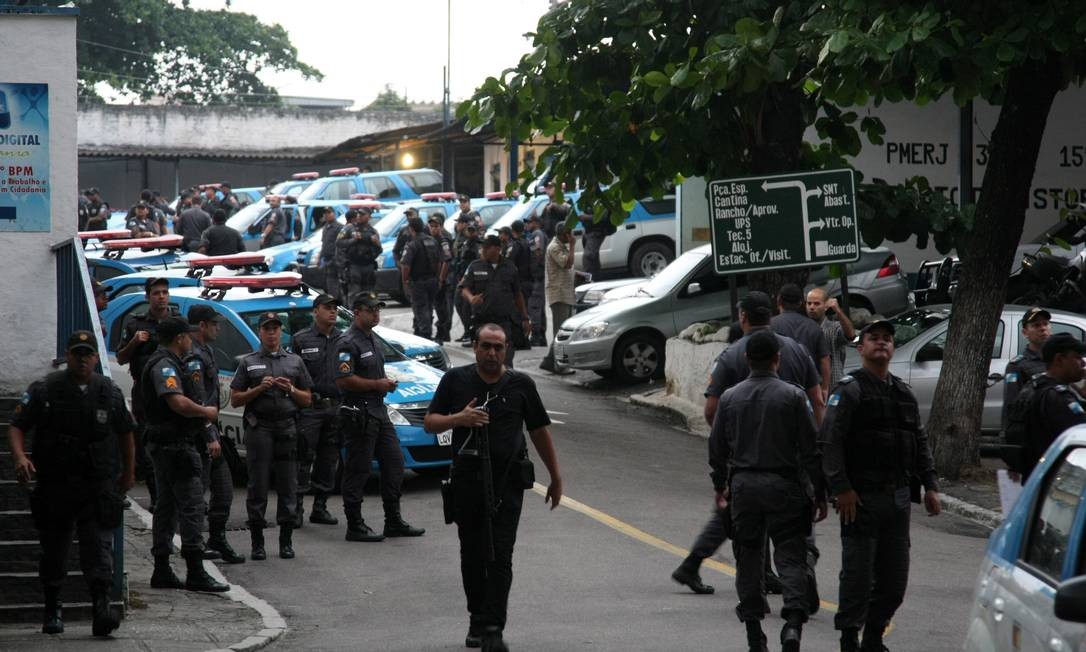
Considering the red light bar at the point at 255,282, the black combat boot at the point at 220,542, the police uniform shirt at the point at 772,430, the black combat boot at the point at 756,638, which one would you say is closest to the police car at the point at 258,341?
Answer: the red light bar at the point at 255,282

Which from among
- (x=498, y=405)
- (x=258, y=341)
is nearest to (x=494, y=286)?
(x=258, y=341)

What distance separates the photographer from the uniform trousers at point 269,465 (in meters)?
11.4

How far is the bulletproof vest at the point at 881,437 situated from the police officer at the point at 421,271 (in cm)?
1514

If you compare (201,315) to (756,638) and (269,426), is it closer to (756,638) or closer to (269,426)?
(269,426)

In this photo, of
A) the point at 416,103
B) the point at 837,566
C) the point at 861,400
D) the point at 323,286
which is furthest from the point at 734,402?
the point at 416,103

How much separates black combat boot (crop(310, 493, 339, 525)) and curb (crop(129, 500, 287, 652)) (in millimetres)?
1571

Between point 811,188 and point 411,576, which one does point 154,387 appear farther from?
point 811,188

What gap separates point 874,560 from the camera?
7992 mm

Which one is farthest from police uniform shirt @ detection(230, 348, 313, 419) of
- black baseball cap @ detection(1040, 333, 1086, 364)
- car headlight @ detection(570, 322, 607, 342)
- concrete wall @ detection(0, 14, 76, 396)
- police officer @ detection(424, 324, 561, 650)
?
car headlight @ detection(570, 322, 607, 342)

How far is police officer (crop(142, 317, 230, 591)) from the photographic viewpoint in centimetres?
1032

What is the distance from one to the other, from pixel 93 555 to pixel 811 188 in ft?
26.1

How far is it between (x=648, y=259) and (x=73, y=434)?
19494 mm

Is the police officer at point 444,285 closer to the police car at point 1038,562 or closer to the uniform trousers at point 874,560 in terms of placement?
the uniform trousers at point 874,560

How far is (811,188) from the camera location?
48.0 ft
